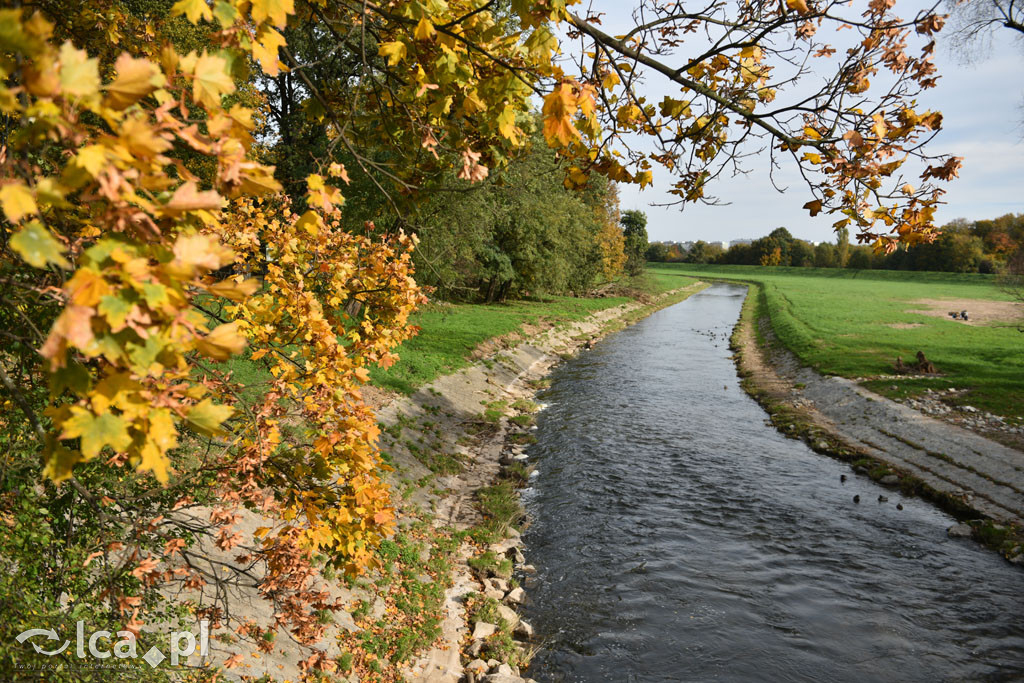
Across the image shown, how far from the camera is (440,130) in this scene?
176 inches

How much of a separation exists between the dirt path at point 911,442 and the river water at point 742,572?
48.4 inches

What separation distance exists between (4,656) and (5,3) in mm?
3480

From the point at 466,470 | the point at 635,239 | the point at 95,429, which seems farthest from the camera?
the point at 635,239

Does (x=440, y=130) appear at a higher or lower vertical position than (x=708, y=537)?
higher

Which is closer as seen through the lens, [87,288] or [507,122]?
[87,288]

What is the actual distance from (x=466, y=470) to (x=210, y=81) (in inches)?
510

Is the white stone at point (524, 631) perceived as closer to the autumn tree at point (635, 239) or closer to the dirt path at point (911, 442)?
the dirt path at point (911, 442)

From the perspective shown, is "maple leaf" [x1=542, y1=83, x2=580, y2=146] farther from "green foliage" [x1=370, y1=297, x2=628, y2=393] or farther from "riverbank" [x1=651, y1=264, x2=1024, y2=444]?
"riverbank" [x1=651, y1=264, x2=1024, y2=444]

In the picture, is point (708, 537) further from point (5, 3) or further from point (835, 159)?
point (5, 3)

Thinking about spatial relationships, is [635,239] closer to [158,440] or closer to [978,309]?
[978,309]

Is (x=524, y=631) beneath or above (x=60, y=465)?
beneath

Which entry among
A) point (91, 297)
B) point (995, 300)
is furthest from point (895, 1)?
point (995, 300)

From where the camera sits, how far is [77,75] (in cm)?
139

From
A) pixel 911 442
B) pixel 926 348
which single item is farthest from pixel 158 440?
pixel 926 348
